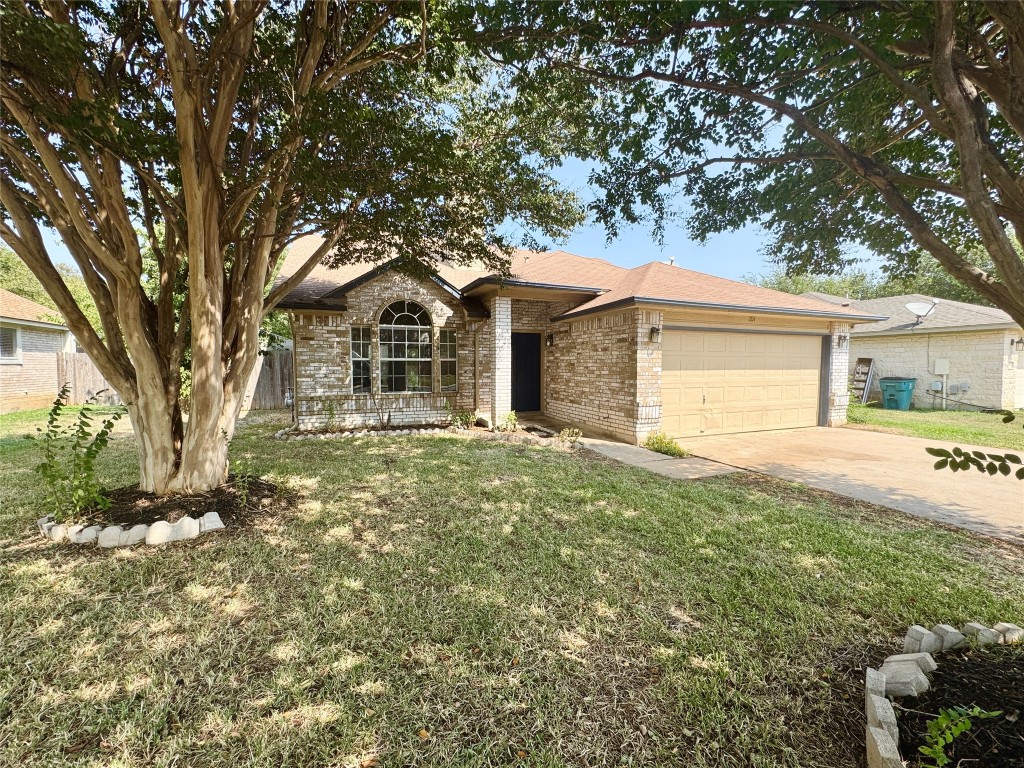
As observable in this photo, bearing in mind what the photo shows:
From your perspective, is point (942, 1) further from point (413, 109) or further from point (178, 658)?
point (178, 658)

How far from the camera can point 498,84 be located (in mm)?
5582

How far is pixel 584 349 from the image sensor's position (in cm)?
953

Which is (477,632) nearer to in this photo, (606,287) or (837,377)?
(606,287)

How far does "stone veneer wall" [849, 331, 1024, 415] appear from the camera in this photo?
12.2 meters

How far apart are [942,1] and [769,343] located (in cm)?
774

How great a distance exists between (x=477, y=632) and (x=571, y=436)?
240 inches

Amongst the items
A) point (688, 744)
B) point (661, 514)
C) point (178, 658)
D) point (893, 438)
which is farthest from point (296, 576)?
point (893, 438)

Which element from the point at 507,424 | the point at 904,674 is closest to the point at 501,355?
the point at 507,424

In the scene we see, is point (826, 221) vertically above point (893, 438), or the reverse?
point (826, 221)

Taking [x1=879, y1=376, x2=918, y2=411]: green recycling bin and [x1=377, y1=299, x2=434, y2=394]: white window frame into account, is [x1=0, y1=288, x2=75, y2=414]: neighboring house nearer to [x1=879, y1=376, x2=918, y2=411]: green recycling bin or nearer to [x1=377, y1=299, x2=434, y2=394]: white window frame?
[x1=377, y1=299, x2=434, y2=394]: white window frame

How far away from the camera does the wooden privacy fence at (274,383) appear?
12.7 m

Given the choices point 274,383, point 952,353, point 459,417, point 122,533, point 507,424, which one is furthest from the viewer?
point 952,353

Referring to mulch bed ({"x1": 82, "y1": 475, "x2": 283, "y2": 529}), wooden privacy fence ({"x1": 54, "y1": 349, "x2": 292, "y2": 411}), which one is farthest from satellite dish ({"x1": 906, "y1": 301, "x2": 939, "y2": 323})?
wooden privacy fence ({"x1": 54, "y1": 349, "x2": 292, "y2": 411})

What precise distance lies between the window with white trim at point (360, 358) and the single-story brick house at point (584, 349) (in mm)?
23
